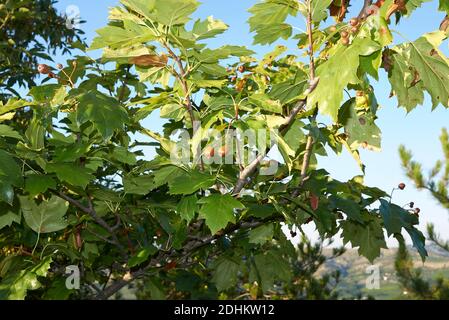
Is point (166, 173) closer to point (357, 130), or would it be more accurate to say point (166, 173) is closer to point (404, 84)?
point (357, 130)

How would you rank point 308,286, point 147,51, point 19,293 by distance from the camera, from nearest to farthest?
point 147,51 → point 19,293 → point 308,286

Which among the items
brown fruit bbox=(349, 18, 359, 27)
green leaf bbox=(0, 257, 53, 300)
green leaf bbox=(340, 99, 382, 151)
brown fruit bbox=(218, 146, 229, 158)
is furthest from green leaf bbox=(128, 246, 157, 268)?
brown fruit bbox=(349, 18, 359, 27)

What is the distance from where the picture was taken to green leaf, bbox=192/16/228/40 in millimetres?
2346

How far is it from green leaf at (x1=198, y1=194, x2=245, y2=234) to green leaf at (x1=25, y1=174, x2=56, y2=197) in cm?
79

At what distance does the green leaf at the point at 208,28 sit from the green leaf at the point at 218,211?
0.75 meters

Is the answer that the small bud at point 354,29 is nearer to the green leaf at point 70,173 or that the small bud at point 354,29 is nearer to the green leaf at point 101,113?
the green leaf at point 101,113

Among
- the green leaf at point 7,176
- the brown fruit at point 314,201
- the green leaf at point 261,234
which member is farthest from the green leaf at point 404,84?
the green leaf at point 7,176

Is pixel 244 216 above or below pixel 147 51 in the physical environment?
below

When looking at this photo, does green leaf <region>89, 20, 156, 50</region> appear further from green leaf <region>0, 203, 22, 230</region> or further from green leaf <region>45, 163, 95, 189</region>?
green leaf <region>0, 203, 22, 230</region>

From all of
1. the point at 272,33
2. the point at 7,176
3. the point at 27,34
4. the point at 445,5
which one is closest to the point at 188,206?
the point at 7,176

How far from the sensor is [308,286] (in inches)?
526

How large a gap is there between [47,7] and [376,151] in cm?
693
